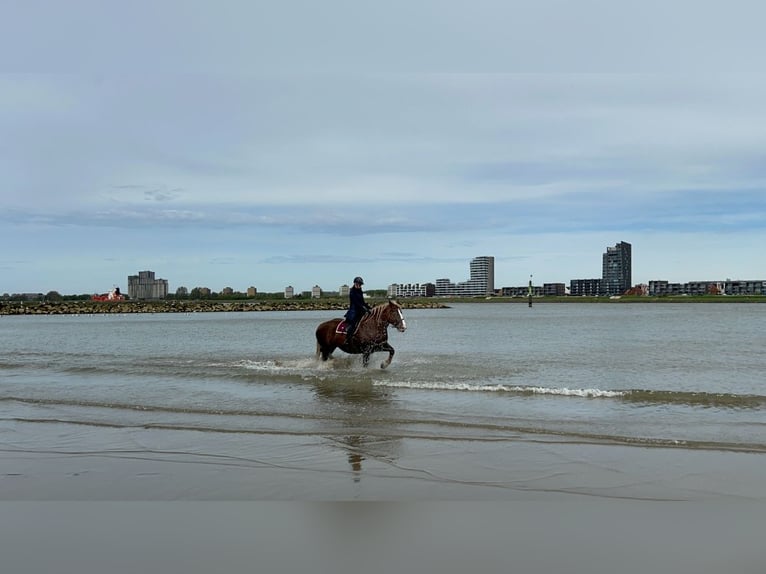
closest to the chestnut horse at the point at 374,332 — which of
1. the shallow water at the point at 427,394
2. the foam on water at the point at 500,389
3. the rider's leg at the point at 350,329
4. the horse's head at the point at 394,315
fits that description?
the horse's head at the point at 394,315

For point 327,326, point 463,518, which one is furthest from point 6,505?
point 327,326

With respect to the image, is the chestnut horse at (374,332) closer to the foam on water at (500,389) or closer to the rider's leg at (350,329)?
the rider's leg at (350,329)

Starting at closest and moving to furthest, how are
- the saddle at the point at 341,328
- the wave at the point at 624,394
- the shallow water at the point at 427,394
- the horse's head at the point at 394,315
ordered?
the shallow water at the point at 427,394 < the wave at the point at 624,394 < the horse's head at the point at 394,315 < the saddle at the point at 341,328

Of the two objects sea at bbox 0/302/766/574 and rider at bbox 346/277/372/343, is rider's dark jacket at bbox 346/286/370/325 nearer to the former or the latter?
rider at bbox 346/277/372/343

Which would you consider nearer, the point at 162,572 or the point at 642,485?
the point at 162,572

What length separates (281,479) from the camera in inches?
270

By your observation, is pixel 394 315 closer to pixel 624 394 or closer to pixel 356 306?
pixel 356 306

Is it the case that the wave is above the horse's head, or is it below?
below

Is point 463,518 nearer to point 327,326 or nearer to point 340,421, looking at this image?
point 340,421

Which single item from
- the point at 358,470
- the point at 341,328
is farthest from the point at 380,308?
the point at 358,470

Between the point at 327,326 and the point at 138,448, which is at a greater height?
the point at 327,326

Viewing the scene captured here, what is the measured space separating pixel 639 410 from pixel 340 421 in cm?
562

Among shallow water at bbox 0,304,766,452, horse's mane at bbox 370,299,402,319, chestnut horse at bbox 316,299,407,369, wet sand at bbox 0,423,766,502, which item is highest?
horse's mane at bbox 370,299,402,319

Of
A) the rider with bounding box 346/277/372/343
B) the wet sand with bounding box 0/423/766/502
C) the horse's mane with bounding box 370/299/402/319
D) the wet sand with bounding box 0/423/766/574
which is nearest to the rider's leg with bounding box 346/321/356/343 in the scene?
the rider with bounding box 346/277/372/343
